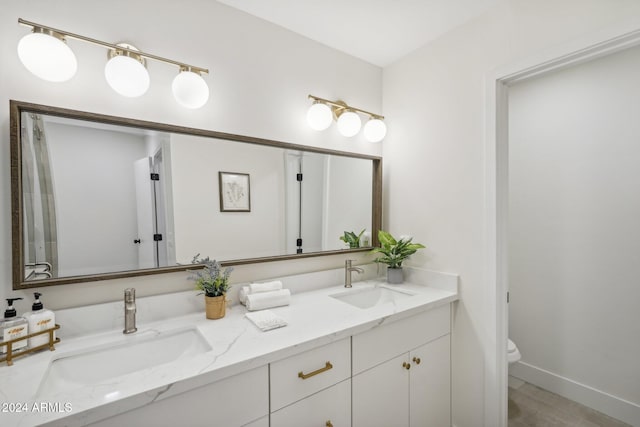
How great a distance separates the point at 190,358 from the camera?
3.24 feet

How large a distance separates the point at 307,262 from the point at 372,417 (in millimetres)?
860

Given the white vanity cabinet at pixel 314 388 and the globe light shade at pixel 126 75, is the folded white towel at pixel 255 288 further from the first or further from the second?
the globe light shade at pixel 126 75

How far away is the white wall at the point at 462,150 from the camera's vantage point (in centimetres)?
150

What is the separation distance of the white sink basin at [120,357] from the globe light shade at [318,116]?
1.27 meters

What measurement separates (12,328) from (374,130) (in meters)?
2.00

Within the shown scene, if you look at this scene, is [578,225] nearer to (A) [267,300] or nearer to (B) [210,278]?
(A) [267,300]

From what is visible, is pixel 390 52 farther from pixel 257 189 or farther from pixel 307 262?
pixel 307 262

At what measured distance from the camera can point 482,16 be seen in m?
1.66

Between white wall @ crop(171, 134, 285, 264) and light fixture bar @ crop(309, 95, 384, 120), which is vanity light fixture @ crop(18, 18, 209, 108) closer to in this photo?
white wall @ crop(171, 134, 285, 264)

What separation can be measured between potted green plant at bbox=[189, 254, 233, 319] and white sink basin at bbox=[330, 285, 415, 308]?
2.15 ft

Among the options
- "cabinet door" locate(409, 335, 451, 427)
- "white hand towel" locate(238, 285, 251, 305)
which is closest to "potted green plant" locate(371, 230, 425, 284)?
"cabinet door" locate(409, 335, 451, 427)

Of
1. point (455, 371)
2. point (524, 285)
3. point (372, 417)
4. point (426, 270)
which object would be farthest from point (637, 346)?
point (372, 417)

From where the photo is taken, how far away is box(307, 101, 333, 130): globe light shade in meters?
1.81

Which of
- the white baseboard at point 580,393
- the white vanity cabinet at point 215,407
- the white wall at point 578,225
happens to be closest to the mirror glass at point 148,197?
the white vanity cabinet at point 215,407
